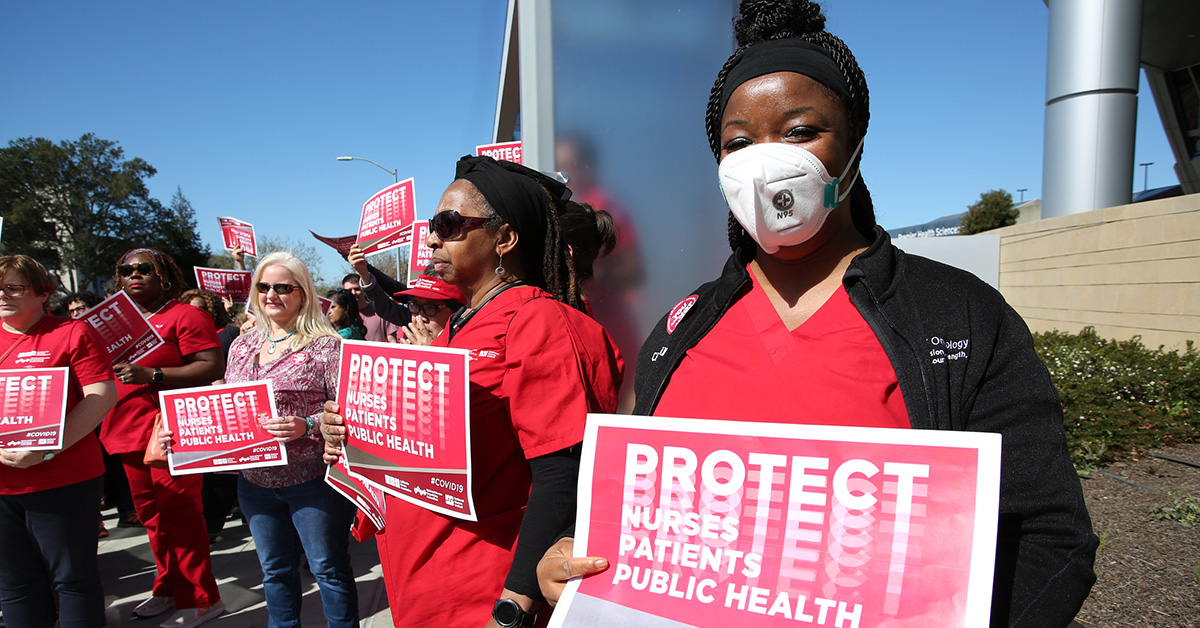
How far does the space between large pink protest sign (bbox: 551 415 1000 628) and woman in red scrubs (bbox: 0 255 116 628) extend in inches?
135

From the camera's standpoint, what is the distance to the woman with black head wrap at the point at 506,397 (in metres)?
1.71

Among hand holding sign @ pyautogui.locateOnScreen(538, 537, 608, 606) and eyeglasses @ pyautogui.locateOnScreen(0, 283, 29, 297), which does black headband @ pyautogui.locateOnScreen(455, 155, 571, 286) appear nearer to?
hand holding sign @ pyautogui.locateOnScreen(538, 537, 608, 606)

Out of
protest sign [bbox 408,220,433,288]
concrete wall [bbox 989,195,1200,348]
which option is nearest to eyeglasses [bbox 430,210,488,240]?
protest sign [bbox 408,220,433,288]

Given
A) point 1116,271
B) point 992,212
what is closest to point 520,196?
point 1116,271

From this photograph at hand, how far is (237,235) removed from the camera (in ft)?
27.0

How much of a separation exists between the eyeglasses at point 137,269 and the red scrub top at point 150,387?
266 millimetres

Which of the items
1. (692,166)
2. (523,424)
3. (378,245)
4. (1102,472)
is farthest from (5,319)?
(1102,472)

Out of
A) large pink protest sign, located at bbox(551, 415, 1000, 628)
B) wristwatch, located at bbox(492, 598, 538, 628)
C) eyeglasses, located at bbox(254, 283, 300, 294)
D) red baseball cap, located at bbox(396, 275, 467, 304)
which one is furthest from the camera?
red baseball cap, located at bbox(396, 275, 467, 304)

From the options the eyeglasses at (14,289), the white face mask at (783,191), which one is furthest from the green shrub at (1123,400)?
the eyeglasses at (14,289)

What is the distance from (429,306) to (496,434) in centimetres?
275

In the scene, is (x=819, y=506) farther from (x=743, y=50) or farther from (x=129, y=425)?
(x=129, y=425)

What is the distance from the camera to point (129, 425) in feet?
14.1

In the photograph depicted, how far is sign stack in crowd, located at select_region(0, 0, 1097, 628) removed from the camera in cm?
101

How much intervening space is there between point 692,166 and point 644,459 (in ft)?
Answer: 5.84
